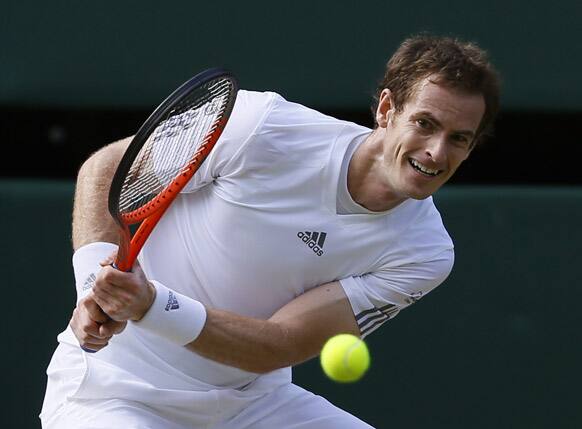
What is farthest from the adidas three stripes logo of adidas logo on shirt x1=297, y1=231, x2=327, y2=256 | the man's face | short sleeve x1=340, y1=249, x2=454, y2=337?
the man's face

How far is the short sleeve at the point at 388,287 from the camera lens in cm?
302

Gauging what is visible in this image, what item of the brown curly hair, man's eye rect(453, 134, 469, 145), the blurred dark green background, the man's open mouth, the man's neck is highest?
the brown curly hair

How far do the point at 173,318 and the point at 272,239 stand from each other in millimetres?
447

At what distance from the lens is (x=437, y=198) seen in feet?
14.5

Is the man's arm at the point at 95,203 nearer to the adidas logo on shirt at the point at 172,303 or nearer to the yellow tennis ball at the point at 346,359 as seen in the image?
the adidas logo on shirt at the point at 172,303

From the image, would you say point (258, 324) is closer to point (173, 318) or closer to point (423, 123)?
point (173, 318)

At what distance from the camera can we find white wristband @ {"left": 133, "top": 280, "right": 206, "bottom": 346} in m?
2.62

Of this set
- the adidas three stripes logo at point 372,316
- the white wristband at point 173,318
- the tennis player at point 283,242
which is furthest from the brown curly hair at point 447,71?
the white wristband at point 173,318

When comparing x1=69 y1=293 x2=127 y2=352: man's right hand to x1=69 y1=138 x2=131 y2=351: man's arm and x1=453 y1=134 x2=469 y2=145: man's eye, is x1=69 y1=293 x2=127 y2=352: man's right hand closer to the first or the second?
x1=69 y1=138 x2=131 y2=351: man's arm

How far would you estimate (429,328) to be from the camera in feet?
14.8

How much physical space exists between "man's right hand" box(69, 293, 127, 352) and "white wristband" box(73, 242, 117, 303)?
0.49 ft

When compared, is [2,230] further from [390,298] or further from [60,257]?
[390,298]

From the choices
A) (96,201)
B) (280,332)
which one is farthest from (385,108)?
(96,201)

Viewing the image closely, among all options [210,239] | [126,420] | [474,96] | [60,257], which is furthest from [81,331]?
[60,257]
